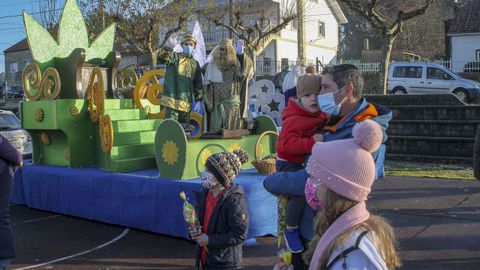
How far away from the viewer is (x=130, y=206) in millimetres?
6609

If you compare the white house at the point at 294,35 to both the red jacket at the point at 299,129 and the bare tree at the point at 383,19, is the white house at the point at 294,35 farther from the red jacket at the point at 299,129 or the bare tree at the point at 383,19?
the red jacket at the point at 299,129

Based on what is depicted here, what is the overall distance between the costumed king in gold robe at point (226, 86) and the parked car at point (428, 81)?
15.0m

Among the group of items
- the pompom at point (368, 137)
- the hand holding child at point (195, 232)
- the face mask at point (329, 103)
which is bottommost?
the hand holding child at point (195, 232)

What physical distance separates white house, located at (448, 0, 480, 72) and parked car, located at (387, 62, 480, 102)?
10349 mm

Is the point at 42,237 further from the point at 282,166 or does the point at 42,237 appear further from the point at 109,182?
the point at 282,166

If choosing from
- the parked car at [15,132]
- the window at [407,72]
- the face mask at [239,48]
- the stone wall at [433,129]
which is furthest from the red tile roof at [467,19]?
the face mask at [239,48]

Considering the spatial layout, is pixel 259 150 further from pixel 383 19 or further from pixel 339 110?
pixel 383 19

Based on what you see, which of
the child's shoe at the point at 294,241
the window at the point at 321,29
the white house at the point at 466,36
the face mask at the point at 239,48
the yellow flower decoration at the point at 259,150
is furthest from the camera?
the window at the point at 321,29

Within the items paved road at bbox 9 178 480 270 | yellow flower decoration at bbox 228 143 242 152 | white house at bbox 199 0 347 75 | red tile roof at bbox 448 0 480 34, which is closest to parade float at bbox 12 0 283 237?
yellow flower decoration at bbox 228 143 242 152

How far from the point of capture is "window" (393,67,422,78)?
67.2 feet

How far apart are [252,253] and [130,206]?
187 cm

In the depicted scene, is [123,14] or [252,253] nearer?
[252,253]

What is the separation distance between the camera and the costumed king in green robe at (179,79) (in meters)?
6.86

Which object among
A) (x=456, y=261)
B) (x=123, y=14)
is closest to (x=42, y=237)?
(x=456, y=261)
